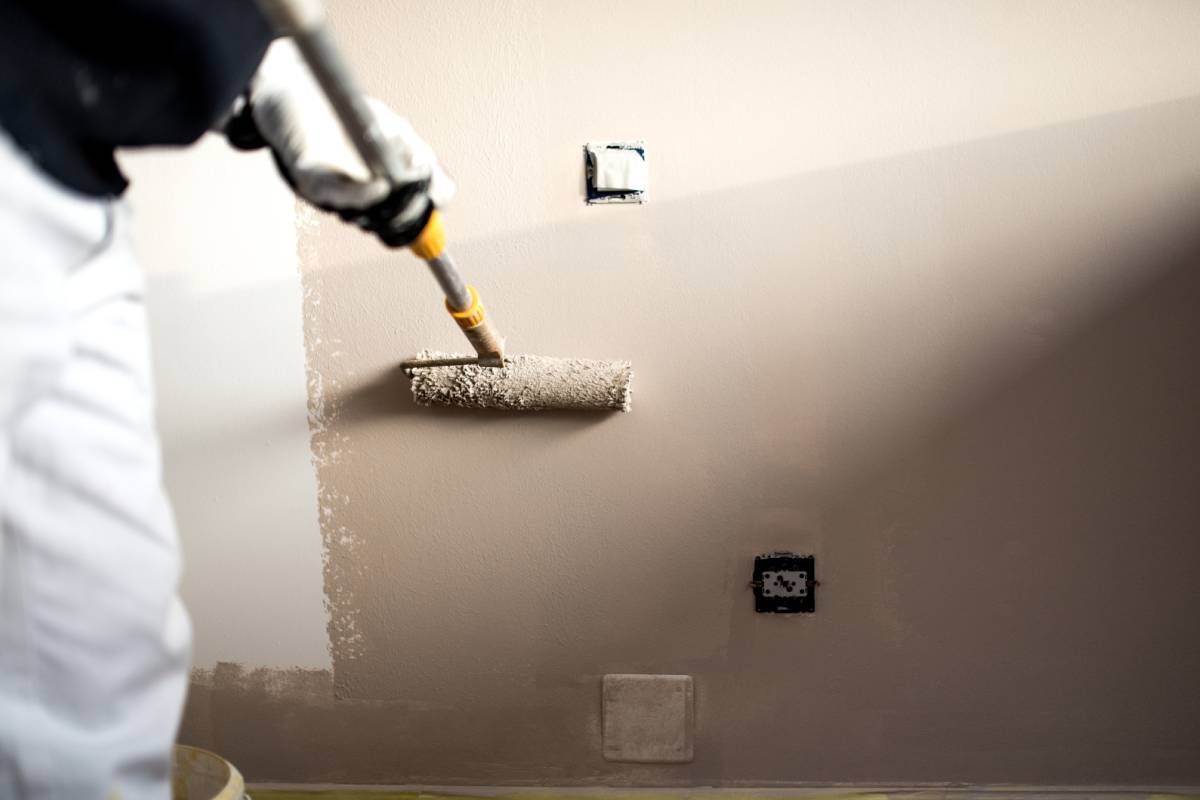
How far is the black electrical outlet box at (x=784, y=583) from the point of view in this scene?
1.71 metres

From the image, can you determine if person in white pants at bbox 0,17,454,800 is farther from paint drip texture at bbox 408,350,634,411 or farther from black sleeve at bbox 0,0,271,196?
paint drip texture at bbox 408,350,634,411

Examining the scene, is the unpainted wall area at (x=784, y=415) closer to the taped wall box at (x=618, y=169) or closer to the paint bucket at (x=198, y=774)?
the taped wall box at (x=618, y=169)

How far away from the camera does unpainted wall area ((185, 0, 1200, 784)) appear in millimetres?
1627

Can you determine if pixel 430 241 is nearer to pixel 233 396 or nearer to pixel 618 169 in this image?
pixel 618 169

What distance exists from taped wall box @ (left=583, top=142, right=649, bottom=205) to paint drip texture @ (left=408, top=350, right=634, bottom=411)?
0.96 feet

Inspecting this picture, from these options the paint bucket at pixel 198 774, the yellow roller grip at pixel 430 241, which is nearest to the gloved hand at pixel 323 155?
the yellow roller grip at pixel 430 241

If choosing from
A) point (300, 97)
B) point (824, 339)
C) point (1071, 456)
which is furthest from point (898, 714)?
point (300, 97)

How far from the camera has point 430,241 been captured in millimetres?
1020

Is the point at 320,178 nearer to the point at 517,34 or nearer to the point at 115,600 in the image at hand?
the point at 115,600

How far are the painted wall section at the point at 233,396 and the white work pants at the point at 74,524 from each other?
87 centimetres

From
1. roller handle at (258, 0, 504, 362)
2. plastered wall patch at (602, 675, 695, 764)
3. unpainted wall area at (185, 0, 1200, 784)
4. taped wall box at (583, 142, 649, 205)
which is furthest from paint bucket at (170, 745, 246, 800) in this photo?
taped wall box at (583, 142, 649, 205)

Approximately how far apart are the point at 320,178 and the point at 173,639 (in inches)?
17.8

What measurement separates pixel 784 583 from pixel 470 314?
2.68 ft

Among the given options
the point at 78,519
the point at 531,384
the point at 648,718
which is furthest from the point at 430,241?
the point at 648,718
